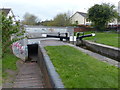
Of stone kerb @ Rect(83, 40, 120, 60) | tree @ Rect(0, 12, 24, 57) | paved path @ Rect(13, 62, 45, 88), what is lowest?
paved path @ Rect(13, 62, 45, 88)

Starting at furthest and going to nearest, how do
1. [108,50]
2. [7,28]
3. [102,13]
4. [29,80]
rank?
[102,13], [108,50], [7,28], [29,80]

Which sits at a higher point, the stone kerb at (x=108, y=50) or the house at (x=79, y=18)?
the house at (x=79, y=18)

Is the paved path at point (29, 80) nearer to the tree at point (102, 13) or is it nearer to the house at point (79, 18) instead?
the tree at point (102, 13)

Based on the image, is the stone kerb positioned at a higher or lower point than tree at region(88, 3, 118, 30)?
lower

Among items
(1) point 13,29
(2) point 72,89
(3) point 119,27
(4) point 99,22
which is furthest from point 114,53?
(3) point 119,27

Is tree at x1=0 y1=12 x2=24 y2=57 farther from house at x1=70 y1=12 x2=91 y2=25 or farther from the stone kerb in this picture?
house at x1=70 y1=12 x2=91 y2=25

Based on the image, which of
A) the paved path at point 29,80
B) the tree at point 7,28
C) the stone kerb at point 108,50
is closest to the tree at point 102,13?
the stone kerb at point 108,50

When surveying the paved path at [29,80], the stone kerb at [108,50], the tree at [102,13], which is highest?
the tree at [102,13]

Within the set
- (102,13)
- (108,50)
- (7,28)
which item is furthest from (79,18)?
(7,28)

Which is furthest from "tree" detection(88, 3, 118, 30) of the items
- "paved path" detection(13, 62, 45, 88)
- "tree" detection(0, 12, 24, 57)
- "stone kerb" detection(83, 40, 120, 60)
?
"paved path" detection(13, 62, 45, 88)

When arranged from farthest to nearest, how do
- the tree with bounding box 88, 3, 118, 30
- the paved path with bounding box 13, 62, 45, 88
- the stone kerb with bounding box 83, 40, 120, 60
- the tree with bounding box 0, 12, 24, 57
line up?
1. the tree with bounding box 88, 3, 118, 30
2. the stone kerb with bounding box 83, 40, 120, 60
3. the tree with bounding box 0, 12, 24, 57
4. the paved path with bounding box 13, 62, 45, 88

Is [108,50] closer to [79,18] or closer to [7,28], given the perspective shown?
[7,28]

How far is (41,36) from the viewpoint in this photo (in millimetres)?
20562

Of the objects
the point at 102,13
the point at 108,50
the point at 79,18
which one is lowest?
the point at 108,50
